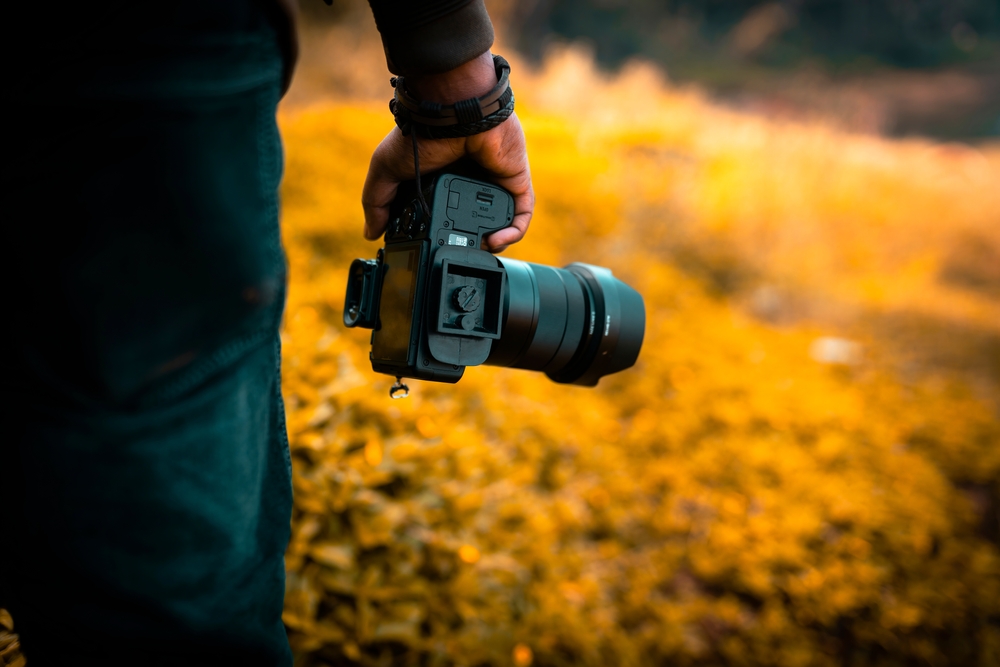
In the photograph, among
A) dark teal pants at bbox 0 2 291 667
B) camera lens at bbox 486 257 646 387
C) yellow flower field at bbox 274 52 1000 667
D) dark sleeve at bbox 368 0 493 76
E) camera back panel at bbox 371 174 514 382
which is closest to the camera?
dark teal pants at bbox 0 2 291 667

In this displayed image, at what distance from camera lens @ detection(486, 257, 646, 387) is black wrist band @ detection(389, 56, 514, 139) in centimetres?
28

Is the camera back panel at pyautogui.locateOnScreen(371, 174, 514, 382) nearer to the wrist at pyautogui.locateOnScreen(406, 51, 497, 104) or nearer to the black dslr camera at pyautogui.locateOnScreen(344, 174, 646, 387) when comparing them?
the black dslr camera at pyautogui.locateOnScreen(344, 174, 646, 387)

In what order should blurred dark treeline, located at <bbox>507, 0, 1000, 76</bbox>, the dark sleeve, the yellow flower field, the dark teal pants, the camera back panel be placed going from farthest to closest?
1. blurred dark treeline, located at <bbox>507, 0, 1000, 76</bbox>
2. the yellow flower field
3. the camera back panel
4. the dark sleeve
5. the dark teal pants

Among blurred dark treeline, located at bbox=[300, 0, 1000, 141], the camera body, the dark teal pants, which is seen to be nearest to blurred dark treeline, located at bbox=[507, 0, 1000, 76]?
blurred dark treeline, located at bbox=[300, 0, 1000, 141]

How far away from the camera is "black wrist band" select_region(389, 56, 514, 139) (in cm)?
82

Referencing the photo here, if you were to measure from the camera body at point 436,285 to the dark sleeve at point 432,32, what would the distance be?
18 centimetres

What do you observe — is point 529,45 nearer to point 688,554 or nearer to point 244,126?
point 688,554

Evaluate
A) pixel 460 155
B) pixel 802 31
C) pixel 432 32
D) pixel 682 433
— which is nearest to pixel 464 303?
pixel 460 155

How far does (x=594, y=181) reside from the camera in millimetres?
5066

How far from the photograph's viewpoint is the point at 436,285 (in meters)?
0.87

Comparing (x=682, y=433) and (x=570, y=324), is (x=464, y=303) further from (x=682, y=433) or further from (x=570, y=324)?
(x=682, y=433)

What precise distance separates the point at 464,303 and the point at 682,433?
8.40 feet

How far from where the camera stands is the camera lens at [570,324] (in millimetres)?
1053

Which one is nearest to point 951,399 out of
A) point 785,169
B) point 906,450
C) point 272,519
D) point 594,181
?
point 906,450
